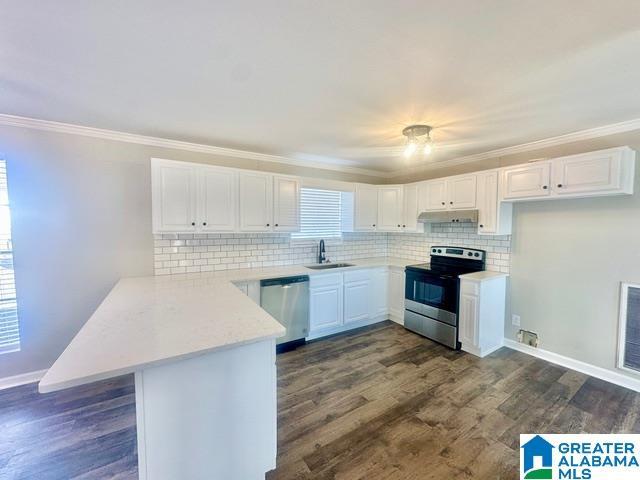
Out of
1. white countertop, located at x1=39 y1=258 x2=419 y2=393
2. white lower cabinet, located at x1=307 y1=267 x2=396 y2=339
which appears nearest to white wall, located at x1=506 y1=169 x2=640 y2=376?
white lower cabinet, located at x1=307 y1=267 x2=396 y2=339

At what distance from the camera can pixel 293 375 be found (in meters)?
2.82

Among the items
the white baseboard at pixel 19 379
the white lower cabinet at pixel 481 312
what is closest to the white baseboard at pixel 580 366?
the white lower cabinet at pixel 481 312

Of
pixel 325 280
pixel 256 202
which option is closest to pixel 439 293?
pixel 325 280

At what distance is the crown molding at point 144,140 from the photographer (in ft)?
8.36

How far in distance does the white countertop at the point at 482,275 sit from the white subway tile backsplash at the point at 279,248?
111mm

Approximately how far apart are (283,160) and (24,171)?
8.70 ft

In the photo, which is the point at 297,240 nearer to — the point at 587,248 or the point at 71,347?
the point at 71,347

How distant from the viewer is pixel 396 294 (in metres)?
4.27

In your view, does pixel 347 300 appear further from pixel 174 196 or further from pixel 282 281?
pixel 174 196

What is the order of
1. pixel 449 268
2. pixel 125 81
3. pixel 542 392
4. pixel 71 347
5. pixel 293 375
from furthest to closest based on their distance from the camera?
pixel 449 268
pixel 293 375
pixel 542 392
pixel 125 81
pixel 71 347

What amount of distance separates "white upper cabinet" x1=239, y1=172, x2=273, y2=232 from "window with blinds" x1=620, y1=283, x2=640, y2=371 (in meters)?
3.73

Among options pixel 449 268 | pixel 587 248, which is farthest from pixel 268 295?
pixel 587 248

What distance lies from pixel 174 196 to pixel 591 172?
13.5 ft

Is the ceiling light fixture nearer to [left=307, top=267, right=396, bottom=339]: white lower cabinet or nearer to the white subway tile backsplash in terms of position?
the white subway tile backsplash
